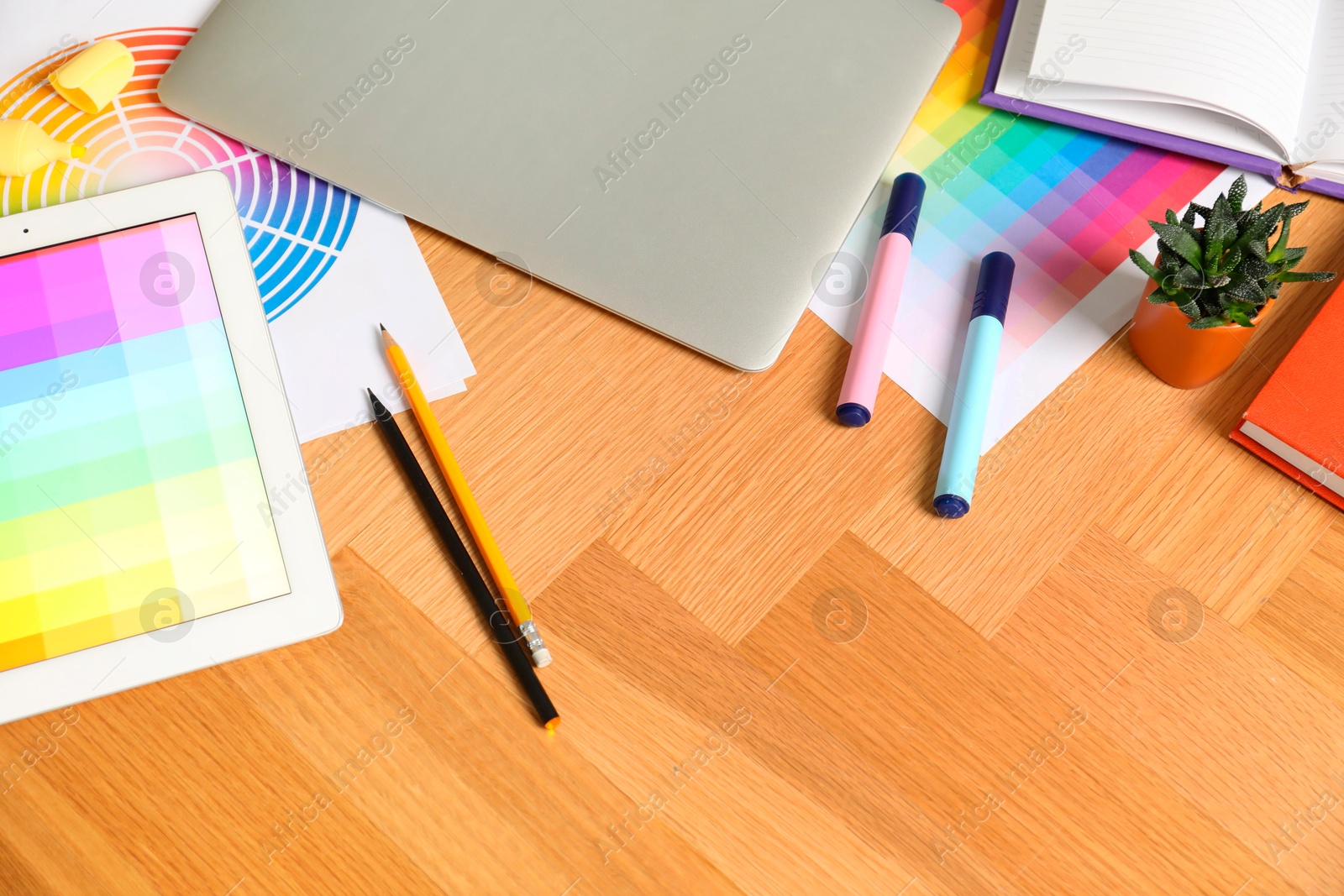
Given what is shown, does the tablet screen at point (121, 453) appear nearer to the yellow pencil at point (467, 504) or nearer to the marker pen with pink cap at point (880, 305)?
the yellow pencil at point (467, 504)

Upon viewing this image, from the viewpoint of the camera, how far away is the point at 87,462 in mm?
575

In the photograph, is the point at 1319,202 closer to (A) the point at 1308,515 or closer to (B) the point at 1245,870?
(A) the point at 1308,515

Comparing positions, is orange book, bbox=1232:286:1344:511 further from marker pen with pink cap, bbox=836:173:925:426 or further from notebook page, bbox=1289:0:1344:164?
marker pen with pink cap, bbox=836:173:925:426

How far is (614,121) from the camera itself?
70 cm

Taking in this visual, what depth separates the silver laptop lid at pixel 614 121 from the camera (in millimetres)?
661

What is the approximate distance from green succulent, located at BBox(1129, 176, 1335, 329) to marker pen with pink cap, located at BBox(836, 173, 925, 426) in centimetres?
16

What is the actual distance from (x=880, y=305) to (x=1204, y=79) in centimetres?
32

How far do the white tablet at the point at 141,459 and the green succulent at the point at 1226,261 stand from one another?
586 millimetres

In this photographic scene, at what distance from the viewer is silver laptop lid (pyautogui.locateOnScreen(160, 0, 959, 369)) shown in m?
0.66

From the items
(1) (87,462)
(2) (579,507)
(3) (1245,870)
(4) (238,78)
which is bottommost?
(3) (1245,870)

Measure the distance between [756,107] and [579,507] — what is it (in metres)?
0.34

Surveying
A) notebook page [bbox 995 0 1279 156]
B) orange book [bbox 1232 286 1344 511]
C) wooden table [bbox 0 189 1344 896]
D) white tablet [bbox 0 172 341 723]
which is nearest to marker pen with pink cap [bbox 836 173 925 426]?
wooden table [bbox 0 189 1344 896]

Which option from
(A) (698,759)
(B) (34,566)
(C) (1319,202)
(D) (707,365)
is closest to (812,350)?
(D) (707,365)

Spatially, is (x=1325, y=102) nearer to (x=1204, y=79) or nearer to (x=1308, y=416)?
(x=1204, y=79)
